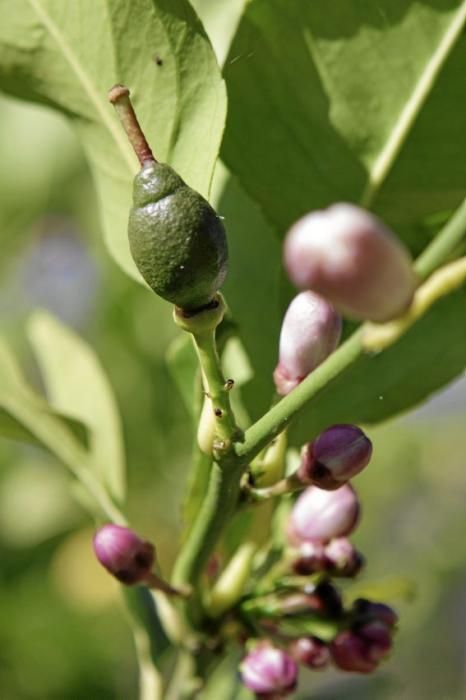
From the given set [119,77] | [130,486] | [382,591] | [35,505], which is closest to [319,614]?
[382,591]

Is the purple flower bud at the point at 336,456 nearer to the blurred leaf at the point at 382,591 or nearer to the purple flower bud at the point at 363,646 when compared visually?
the purple flower bud at the point at 363,646

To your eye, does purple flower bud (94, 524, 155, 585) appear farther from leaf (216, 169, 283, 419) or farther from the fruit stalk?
the fruit stalk

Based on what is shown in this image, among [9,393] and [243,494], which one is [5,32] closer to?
[9,393]

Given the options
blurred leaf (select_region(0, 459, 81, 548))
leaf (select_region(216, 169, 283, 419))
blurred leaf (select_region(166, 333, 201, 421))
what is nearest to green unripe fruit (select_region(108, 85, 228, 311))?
blurred leaf (select_region(166, 333, 201, 421))

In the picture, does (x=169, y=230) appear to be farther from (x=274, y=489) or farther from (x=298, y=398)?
(x=274, y=489)

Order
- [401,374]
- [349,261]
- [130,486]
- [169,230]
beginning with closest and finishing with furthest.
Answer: [349,261] → [169,230] → [401,374] → [130,486]

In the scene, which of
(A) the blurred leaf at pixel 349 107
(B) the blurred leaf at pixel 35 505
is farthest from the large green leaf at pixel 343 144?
(B) the blurred leaf at pixel 35 505

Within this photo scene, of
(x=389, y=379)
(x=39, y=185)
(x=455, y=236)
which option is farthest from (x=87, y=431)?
(x=39, y=185)
